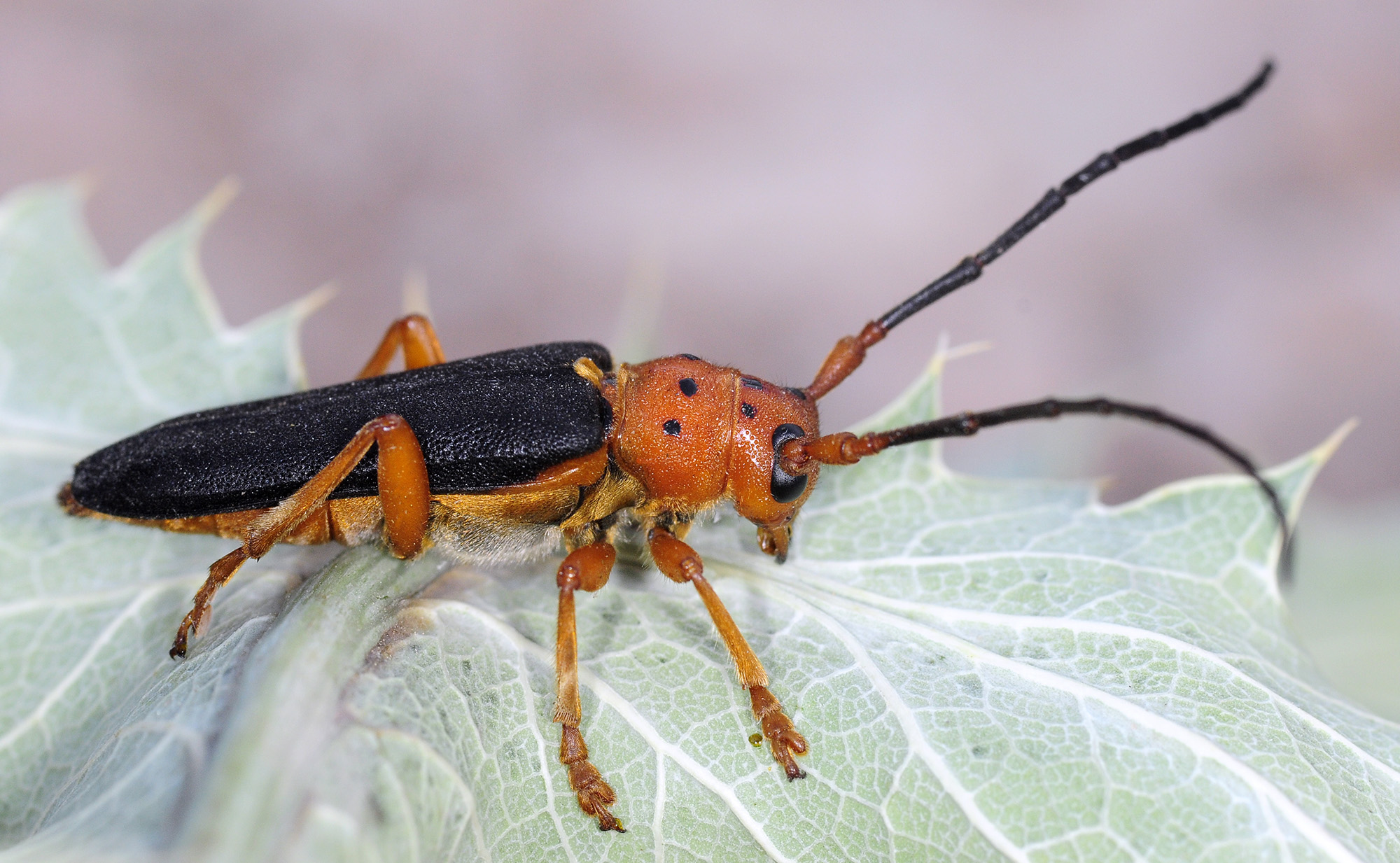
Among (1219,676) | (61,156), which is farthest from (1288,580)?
(61,156)

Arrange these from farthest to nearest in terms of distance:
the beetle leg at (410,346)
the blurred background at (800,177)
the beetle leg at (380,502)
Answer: the blurred background at (800,177) < the beetle leg at (410,346) < the beetle leg at (380,502)

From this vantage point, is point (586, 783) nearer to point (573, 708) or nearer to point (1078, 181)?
point (573, 708)

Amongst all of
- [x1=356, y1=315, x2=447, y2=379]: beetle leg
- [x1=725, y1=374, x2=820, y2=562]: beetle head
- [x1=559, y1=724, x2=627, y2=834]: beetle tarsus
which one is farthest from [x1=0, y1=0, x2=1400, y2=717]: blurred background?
[x1=559, y1=724, x2=627, y2=834]: beetle tarsus

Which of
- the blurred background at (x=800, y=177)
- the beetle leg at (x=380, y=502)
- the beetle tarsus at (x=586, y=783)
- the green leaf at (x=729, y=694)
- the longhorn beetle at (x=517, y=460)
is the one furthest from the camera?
the blurred background at (x=800, y=177)

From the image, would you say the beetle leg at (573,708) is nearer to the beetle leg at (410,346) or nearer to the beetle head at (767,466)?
the beetle head at (767,466)

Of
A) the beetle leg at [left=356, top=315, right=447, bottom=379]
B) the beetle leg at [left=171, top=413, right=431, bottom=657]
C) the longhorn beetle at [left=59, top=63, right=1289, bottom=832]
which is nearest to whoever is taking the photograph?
the beetle leg at [left=171, top=413, right=431, bottom=657]

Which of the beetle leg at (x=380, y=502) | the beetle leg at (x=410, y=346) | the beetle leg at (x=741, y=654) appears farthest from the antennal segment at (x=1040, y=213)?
the beetle leg at (x=410, y=346)

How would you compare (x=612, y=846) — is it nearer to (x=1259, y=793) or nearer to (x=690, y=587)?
(x=690, y=587)

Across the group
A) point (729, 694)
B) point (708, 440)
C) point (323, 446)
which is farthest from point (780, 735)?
point (323, 446)

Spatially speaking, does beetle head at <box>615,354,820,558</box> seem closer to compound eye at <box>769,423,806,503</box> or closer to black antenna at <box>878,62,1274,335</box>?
compound eye at <box>769,423,806,503</box>
